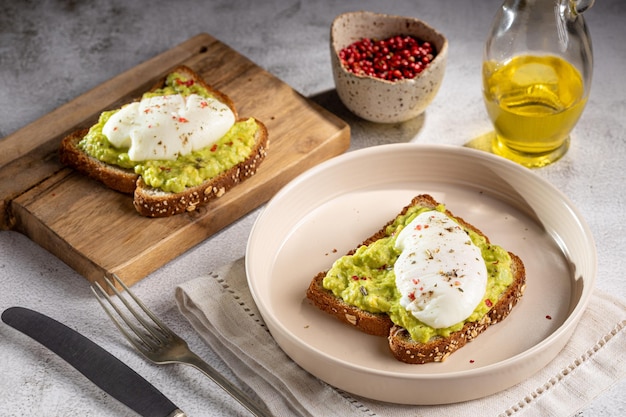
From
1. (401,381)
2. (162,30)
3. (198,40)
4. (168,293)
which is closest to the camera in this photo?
(401,381)

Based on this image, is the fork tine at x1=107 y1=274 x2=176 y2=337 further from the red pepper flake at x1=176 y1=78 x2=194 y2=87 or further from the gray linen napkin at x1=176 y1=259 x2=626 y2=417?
the red pepper flake at x1=176 y1=78 x2=194 y2=87

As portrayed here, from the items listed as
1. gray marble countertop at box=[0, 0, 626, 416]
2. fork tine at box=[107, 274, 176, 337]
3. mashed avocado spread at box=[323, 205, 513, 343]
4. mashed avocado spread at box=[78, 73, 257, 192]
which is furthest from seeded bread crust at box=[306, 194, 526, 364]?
mashed avocado spread at box=[78, 73, 257, 192]

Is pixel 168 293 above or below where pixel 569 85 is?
below

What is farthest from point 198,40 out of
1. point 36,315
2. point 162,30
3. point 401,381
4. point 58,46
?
point 401,381

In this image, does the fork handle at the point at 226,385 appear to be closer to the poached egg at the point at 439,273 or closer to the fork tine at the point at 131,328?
the fork tine at the point at 131,328

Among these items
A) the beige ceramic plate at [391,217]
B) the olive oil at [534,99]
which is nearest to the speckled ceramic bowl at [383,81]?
the olive oil at [534,99]

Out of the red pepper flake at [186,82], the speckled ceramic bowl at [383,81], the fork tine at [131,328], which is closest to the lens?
the fork tine at [131,328]

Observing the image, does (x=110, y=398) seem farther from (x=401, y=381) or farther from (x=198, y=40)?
(x=198, y=40)
